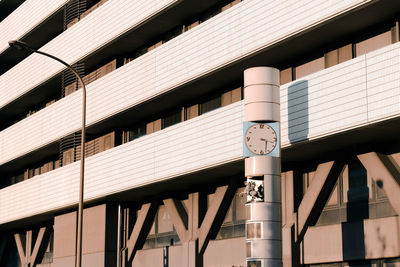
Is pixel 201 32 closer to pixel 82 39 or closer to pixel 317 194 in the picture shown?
pixel 317 194

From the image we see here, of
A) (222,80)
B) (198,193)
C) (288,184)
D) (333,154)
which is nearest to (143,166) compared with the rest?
(198,193)

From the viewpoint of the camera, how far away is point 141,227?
33.5 metres

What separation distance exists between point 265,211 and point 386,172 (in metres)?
3.87

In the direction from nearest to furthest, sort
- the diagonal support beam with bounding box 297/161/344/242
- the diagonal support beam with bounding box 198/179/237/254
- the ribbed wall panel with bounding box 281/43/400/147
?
the ribbed wall panel with bounding box 281/43/400/147, the diagonal support beam with bounding box 297/161/344/242, the diagonal support beam with bounding box 198/179/237/254

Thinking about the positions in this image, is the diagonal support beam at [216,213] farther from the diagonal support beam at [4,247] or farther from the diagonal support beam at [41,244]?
the diagonal support beam at [4,247]

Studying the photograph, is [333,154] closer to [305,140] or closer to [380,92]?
[305,140]

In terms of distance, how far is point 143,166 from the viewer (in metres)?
31.0

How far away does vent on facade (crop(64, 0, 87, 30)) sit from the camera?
130ft

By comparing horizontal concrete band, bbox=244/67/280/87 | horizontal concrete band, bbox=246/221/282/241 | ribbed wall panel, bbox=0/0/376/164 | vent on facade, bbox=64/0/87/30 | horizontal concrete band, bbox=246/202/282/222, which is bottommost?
horizontal concrete band, bbox=246/221/282/241

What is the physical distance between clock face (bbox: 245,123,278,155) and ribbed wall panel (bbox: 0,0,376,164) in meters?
3.98

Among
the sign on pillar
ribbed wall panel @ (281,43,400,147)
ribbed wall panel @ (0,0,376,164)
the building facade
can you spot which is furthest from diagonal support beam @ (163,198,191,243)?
the sign on pillar

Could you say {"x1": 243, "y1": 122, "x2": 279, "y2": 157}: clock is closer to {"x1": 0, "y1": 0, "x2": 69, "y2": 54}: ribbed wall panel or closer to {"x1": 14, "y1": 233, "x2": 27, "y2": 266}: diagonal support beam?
{"x1": 0, "y1": 0, "x2": 69, "y2": 54}: ribbed wall panel

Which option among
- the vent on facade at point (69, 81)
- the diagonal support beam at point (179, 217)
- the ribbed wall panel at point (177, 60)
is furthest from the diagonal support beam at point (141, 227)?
the vent on facade at point (69, 81)

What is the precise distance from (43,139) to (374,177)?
2369 cm
